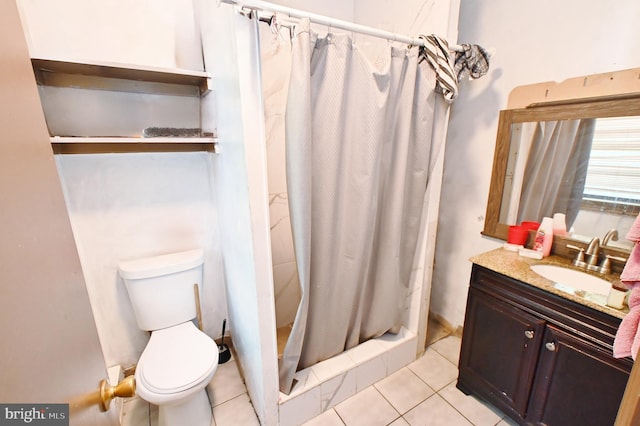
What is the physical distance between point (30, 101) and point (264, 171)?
0.73 m

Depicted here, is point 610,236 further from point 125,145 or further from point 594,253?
point 125,145

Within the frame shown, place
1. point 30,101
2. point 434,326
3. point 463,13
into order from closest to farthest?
point 30,101 < point 463,13 < point 434,326

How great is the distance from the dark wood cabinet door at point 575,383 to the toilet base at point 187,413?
1.67m

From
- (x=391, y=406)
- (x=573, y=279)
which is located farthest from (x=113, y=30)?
(x=573, y=279)

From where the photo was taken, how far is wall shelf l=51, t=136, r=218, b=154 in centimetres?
136

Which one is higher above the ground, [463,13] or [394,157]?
[463,13]

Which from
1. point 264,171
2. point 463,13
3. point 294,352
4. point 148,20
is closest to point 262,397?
point 294,352

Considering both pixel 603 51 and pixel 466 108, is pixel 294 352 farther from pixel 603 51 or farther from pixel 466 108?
pixel 603 51

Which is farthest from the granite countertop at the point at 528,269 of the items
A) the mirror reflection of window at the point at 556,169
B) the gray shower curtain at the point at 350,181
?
the gray shower curtain at the point at 350,181

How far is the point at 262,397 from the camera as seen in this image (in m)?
1.38

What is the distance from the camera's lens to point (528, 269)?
1396 mm

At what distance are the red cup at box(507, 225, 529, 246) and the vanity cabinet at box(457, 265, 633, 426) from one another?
398 mm

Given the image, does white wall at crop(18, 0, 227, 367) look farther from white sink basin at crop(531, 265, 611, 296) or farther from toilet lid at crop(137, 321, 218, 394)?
white sink basin at crop(531, 265, 611, 296)

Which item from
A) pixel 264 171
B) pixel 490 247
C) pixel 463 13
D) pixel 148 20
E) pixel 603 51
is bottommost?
pixel 490 247
